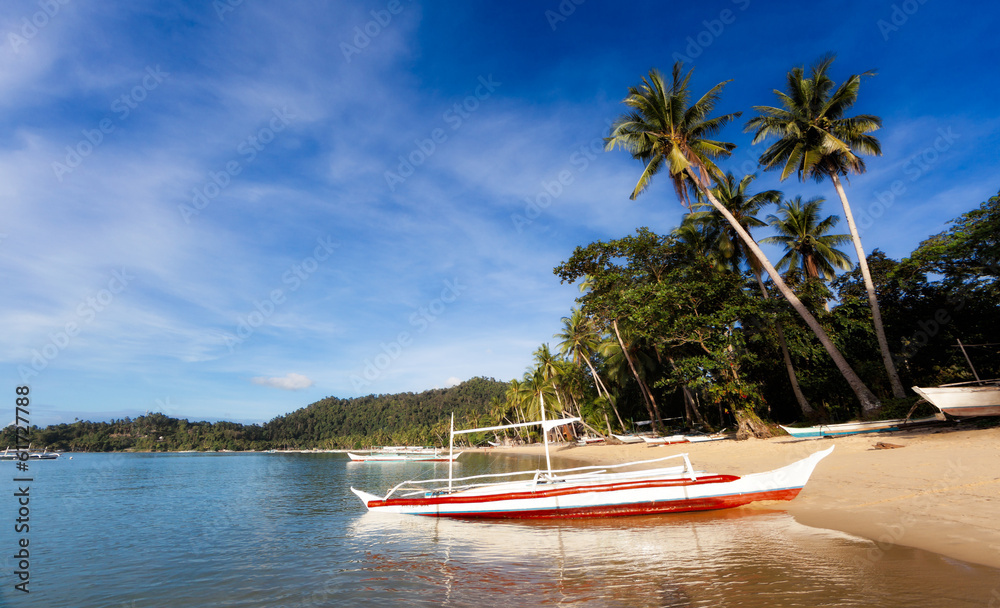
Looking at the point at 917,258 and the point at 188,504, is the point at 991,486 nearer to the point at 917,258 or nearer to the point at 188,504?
the point at 917,258

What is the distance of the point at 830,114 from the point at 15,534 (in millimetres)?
41253

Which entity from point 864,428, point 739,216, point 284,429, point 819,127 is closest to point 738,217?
point 739,216

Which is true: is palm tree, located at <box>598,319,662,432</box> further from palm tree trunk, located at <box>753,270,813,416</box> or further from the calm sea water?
the calm sea water

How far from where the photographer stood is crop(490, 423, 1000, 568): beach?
283 inches

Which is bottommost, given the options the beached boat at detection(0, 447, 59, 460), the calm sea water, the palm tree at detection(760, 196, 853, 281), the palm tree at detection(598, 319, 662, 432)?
the beached boat at detection(0, 447, 59, 460)

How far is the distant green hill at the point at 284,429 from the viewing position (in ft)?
499

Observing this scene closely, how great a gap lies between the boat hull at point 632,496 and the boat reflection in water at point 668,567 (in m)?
0.34

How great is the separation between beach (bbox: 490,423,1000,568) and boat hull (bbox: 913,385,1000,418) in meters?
0.73

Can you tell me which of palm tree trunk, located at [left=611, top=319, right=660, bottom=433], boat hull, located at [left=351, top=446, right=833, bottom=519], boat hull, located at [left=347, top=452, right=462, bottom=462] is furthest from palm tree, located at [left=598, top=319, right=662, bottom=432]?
boat hull, located at [left=347, top=452, right=462, bottom=462]

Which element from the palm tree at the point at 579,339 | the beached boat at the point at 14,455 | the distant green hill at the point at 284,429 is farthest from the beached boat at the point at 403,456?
the beached boat at the point at 14,455

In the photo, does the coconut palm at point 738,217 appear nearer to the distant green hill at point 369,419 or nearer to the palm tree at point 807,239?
the palm tree at point 807,239

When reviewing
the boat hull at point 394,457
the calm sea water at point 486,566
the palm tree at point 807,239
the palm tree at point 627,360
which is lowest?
the boat hull at point 394,457

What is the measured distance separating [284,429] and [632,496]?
207525mm

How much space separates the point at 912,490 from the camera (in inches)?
391
